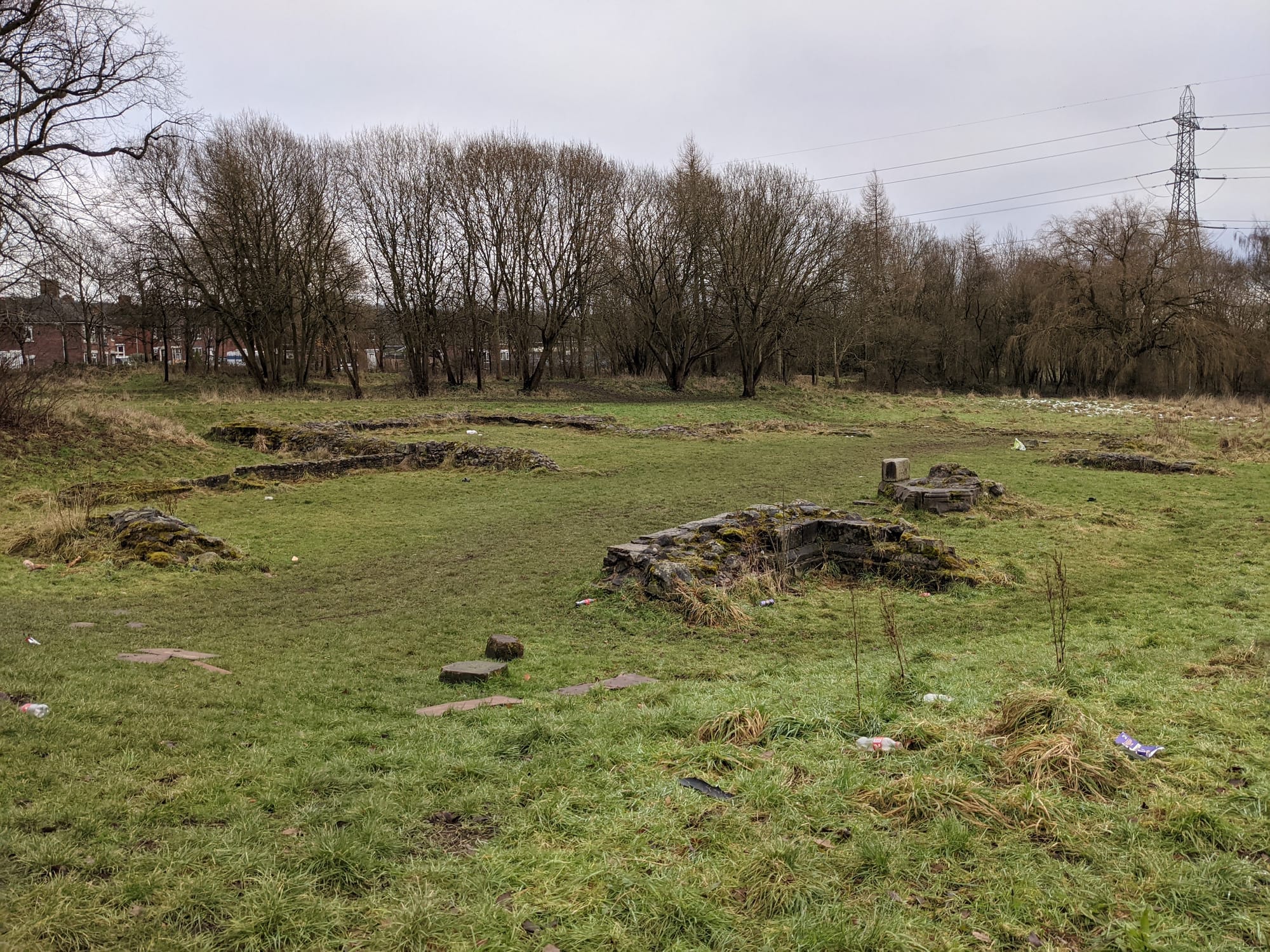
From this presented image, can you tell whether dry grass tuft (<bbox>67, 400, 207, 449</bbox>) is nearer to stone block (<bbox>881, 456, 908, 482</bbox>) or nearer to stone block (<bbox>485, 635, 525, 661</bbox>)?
stone block (<bbox>485, 635, 525, 661</bbox>)

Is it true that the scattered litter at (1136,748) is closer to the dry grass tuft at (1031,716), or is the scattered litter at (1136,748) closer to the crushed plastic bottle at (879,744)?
the dry grass tuft at (1031,716)

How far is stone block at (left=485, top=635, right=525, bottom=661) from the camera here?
272 inches

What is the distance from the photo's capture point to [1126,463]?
20.4 m

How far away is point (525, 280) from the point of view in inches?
1503

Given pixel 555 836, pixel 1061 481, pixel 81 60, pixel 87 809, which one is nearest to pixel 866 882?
pixel 555 836

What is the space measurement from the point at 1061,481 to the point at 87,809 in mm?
19089

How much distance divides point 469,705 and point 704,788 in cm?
228

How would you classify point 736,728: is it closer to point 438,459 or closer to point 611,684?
point 611,684

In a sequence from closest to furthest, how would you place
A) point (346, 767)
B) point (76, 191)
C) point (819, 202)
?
point (346, 767), point (76, 191), point (819, 202)

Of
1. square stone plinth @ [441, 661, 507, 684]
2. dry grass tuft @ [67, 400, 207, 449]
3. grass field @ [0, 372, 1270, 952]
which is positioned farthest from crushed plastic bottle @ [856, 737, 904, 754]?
dry grass tuft @ [67, 400, 207, 449]

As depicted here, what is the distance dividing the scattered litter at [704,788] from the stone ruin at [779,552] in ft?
15.5

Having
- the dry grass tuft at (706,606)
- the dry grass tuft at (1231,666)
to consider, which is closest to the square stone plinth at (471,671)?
the dry grass tuft at (706,606)

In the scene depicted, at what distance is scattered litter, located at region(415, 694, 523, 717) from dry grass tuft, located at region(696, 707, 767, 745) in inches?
64.1

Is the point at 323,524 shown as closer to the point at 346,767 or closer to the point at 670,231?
the point at 346,767
